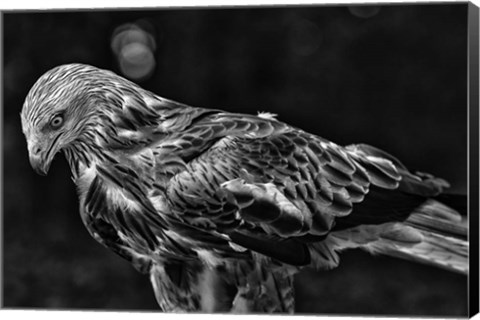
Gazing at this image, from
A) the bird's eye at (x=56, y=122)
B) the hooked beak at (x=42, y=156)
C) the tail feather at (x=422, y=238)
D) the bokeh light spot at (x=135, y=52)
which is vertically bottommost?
the tail feather at (x=422, y=238)

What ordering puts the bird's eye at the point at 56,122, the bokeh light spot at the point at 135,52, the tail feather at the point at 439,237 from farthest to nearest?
the bokeh light spot at the point at 135,52, the bird's eye at the point at 56,122, the tail feather at the point at 439,237

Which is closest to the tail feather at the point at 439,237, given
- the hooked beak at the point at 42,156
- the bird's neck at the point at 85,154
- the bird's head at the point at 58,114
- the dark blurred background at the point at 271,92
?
the dark blurred background at the point at 271,92

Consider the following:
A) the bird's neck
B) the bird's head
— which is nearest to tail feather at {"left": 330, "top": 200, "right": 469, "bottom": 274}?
the bird's neck

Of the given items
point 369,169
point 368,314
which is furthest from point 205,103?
point 368,314

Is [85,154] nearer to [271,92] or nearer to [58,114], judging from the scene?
[58,114]

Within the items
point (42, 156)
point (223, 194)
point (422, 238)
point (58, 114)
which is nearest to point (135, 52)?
point (58, 114)

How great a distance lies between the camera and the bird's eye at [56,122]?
7387 mm

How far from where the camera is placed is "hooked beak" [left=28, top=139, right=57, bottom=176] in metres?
7.43

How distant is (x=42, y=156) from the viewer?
745cm

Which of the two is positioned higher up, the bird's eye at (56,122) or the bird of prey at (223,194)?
the bird's eye at (56,122)

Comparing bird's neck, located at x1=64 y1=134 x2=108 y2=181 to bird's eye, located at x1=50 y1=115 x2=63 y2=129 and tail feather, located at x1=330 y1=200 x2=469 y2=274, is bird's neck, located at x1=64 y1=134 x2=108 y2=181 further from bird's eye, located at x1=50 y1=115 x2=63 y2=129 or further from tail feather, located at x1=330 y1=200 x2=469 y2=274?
tail feather, located at x1=330 y1=200 x2=469 y2=274

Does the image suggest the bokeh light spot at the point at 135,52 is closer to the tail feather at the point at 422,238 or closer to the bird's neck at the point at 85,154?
the bird's neck at the point at 85,154

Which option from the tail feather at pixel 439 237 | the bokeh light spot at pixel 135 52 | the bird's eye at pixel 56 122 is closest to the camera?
the tail feather at pixel 439 237

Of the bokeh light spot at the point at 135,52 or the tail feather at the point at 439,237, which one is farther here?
the bokeh light spot at the point at 135,52
